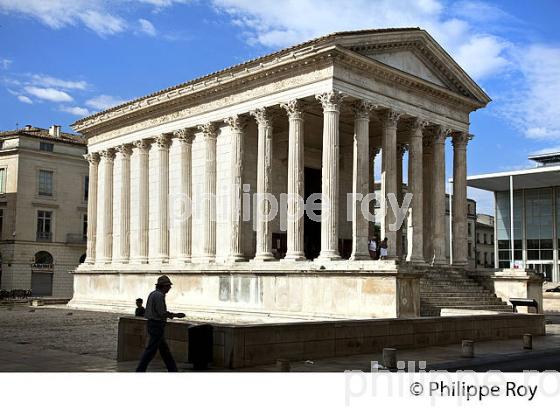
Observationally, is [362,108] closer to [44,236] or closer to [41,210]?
[41,210]

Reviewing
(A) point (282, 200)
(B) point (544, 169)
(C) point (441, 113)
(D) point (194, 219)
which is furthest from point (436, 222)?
(B) point (544, 169)

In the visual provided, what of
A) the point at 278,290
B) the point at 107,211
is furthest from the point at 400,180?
the point at 107,211

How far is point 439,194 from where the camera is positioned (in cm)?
3472

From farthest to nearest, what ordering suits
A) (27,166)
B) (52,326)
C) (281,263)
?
1. (27,166)
2. (281,263)
3. (52,326)

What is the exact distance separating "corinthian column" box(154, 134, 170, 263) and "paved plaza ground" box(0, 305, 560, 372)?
1202cm

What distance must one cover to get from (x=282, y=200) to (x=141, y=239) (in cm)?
882

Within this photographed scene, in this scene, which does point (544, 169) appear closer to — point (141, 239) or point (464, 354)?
point (141, 239)

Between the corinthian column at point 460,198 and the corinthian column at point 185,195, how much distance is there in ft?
44.3

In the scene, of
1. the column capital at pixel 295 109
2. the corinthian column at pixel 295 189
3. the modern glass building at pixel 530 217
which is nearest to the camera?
the corinthian column at pixel 295 189

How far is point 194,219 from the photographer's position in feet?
119

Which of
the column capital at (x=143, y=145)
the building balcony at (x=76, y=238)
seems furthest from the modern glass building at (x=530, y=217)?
the building balcony at (x=76, y=238)

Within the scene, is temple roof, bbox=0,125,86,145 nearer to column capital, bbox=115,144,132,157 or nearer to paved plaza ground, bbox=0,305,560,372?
column capital, bbox=115,144,132,157

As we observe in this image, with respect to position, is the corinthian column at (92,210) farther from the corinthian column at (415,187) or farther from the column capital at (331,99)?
the corinthian column at (415,187)

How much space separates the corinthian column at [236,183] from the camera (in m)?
32.9
